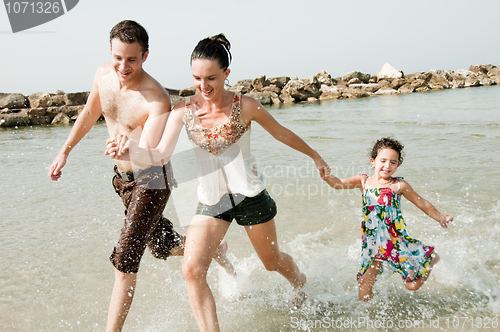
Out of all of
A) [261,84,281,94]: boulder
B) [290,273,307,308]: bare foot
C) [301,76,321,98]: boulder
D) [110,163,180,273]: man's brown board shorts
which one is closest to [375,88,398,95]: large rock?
[301,76,321,98]: boulder

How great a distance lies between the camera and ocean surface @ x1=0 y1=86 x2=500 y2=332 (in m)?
3.42

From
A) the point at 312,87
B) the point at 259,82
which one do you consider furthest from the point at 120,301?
the point at 259,82

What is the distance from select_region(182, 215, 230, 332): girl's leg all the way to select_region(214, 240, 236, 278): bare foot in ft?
3.23

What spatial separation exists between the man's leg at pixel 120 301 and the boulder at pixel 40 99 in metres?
22.6

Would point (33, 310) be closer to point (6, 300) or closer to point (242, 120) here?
point (6, 300)

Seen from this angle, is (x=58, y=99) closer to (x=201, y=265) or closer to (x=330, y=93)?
(x=330, y=93)

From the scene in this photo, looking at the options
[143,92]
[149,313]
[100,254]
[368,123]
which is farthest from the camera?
[368,123]

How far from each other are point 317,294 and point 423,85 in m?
31.9

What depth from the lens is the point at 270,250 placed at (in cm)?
316

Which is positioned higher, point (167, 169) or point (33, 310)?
point (167, 169)

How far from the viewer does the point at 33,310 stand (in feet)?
12.0

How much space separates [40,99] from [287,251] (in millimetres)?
22108

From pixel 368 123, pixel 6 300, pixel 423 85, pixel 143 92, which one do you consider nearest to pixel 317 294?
pixel 143 92

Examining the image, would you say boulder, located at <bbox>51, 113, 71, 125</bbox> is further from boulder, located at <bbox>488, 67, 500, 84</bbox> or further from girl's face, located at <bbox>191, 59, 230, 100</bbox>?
boulder, located at <bbox>488, 67, 500, 84</bbox>
